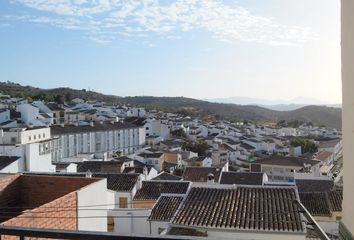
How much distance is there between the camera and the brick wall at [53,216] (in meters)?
6.05

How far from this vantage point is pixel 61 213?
22.8 ft

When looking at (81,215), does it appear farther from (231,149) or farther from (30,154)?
(231,149)

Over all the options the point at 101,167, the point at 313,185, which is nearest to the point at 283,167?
the point at 313,185

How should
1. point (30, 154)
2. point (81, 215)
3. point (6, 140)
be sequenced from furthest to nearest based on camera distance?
point (6, 140), point (30, 154), point (81, 215)

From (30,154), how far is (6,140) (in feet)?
39.9

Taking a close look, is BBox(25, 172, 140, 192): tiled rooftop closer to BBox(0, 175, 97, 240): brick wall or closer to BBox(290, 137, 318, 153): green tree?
BBox(0, 175, 97, 240): brick wall

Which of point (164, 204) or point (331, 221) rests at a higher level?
point (164, 204)

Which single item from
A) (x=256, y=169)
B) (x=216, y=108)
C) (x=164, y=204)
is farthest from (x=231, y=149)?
(x=216, y=108)

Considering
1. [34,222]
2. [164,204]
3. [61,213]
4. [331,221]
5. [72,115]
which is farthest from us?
[72,115]

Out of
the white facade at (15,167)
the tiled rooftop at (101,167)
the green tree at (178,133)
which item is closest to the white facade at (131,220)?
the white facade at (15,167)

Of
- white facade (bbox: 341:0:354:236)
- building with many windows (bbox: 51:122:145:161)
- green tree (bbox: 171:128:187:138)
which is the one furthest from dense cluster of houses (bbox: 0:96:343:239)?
green tree (bbox: 171:128:187:138)

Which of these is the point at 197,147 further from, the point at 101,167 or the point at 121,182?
the point at 121,182

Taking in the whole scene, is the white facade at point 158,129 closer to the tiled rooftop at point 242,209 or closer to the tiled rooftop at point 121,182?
the tiled rooftop at point 121,182

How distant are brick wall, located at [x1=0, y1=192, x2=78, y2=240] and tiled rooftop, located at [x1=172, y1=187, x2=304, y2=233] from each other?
2982 millimetres
